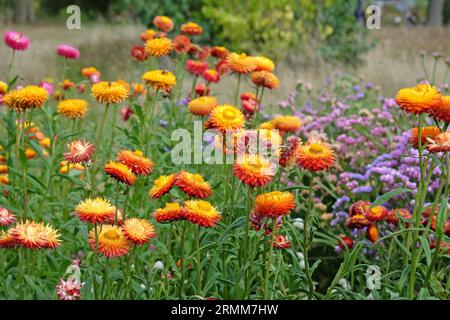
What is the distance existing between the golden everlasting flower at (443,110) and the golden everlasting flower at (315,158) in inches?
11.9

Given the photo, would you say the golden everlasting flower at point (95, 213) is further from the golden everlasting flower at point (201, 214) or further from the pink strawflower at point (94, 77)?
the pink strawflower at point (94, 77)

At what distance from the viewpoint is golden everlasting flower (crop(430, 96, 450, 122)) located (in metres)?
1.93

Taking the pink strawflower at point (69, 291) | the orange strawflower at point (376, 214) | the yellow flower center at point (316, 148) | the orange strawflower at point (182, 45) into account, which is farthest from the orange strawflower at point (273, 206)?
the orange strawflower at point (182, 45)

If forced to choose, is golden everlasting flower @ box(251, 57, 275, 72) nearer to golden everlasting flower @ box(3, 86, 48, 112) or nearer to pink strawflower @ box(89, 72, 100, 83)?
golden everlasting flower @ box(3, 86, 48, 112)

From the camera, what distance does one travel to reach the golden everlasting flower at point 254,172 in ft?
6.01

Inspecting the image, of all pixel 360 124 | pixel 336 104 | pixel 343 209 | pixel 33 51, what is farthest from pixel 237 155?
pixel 33 51

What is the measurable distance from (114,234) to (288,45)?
7.69m

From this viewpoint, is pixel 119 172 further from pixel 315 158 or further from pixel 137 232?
pixel 315 158

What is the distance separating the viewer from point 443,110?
1.94 m

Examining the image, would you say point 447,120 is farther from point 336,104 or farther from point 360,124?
point 336,104

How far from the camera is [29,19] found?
67.3 feet

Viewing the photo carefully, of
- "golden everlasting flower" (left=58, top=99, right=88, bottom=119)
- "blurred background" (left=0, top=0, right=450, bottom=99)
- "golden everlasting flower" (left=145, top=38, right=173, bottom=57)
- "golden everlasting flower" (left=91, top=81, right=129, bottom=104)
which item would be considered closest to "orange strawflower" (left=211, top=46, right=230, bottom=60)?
"golden everlasting flower" (left=145, top=38, right=173, bottom=57)

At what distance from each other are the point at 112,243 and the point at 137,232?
7 centimetres
